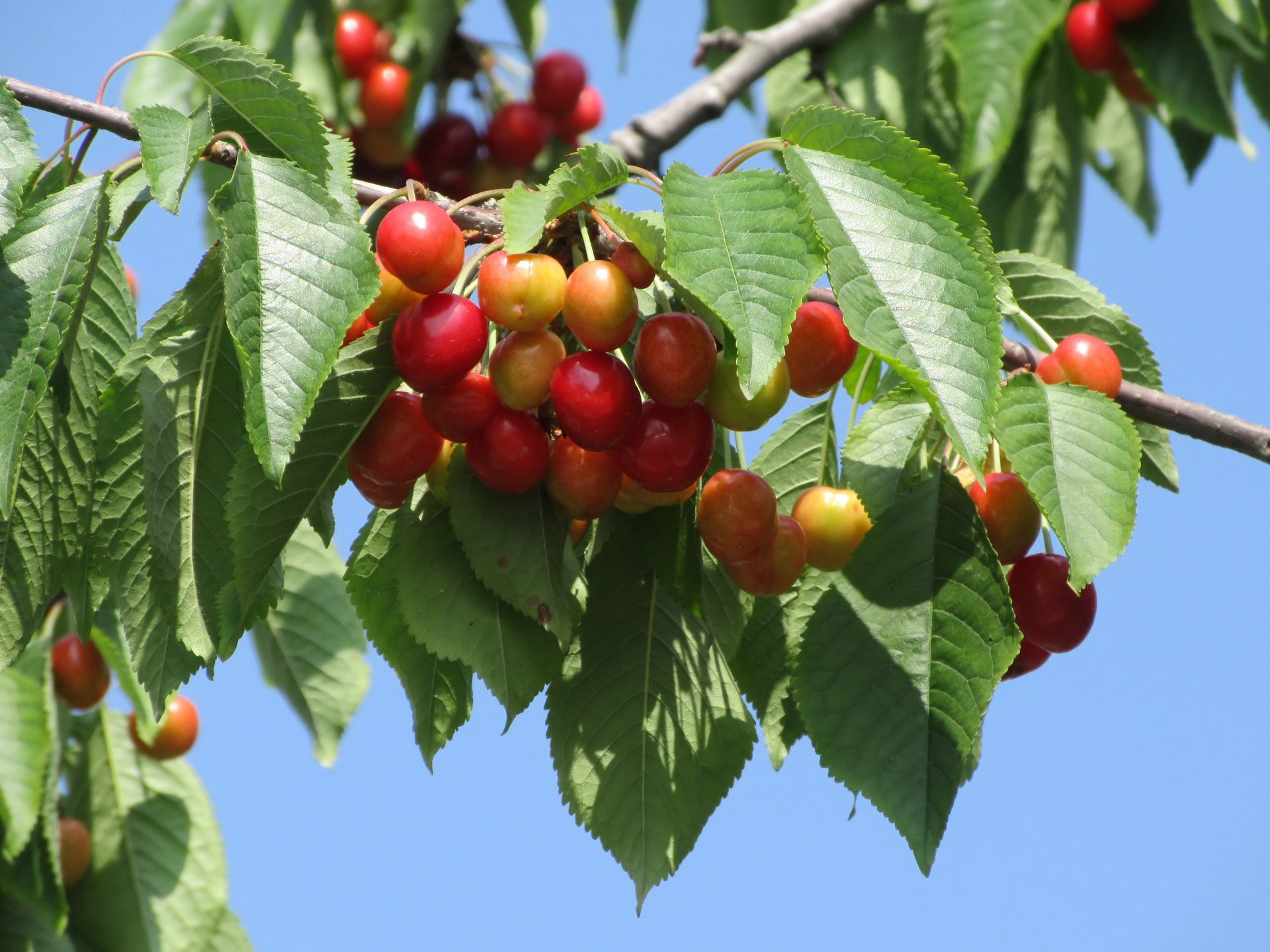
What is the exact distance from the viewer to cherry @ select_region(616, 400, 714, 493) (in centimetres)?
125

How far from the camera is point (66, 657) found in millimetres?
2615

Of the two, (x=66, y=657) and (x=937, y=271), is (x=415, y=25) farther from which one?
(x=937, y=271)

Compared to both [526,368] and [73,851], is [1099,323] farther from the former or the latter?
[73,851]

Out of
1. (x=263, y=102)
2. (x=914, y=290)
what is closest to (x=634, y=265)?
(x=914, y=290)

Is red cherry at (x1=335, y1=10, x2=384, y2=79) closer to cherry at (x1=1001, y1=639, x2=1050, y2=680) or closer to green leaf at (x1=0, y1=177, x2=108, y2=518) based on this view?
green leaf at (x1=0, y1=177, x2=108, y2=518)

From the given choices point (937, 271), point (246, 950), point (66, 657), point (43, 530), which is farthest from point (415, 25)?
point (937, 271)

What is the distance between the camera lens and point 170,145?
1165mm

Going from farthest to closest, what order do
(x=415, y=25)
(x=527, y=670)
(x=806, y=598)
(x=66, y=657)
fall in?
(x=415, y=25) < (x=66, y=657) < (x=806, y=598) < (x=527, y=670)

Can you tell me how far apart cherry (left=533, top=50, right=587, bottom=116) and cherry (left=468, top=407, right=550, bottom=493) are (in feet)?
11.0

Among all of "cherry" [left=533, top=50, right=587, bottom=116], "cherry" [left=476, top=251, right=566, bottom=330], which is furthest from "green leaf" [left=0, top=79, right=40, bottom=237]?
"cherry" [left=533, top=50, right=587, bottom=116]

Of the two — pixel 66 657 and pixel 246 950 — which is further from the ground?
pixel 66 657

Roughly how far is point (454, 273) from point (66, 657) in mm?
1759

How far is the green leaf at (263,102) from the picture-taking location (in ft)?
4.02

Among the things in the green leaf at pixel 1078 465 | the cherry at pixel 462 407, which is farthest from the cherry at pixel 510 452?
the green leaf at pixel 1078 465
